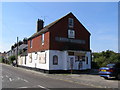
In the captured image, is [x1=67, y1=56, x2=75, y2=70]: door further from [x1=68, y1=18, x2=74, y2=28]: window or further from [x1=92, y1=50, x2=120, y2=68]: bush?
[x1=92, y1=50, x2=120, y2=68]: bush

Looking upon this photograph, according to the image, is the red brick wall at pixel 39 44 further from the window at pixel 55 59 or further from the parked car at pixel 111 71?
the parked car at pixel 111 71

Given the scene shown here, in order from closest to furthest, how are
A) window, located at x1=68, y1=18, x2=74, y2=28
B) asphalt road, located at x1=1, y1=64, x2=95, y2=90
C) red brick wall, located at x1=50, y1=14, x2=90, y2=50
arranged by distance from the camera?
1. asphalt road, located at x1=1, y1=64, x2=95, y2=90
2. red brick wall, located at x1=50, y1=14, x2=90, y2=50
3. window, located at x1=68, y1=18, x2=74, y2=28

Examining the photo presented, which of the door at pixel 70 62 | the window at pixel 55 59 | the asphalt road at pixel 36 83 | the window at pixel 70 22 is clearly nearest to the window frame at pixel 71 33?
the window at pixel 70 22

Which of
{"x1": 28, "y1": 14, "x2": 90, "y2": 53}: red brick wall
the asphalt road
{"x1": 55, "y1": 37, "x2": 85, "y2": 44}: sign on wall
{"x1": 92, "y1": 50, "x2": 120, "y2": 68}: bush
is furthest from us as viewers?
{"x1": 92, "y1": 50, "x2": 120, "y2": 68}: bush

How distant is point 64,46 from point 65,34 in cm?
191

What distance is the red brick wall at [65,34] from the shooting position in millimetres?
26156

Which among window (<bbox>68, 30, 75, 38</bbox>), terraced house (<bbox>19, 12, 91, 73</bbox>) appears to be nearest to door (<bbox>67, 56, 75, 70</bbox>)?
terraced house (<bbox>19, 12, 91, 73</bbox>)

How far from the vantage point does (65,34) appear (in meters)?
27.4

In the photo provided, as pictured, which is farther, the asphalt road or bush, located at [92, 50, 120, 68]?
bush, located at [92, 50, 120, 68]

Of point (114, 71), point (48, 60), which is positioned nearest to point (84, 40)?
point (48, 60)

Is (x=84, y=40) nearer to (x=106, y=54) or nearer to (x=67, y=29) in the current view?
(x=67, y=29)

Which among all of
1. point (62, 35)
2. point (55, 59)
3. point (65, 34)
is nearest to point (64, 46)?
point (62, 35)

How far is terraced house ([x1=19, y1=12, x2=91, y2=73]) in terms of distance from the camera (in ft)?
84.9

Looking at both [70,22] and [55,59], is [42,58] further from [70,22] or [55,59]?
[70,22]
